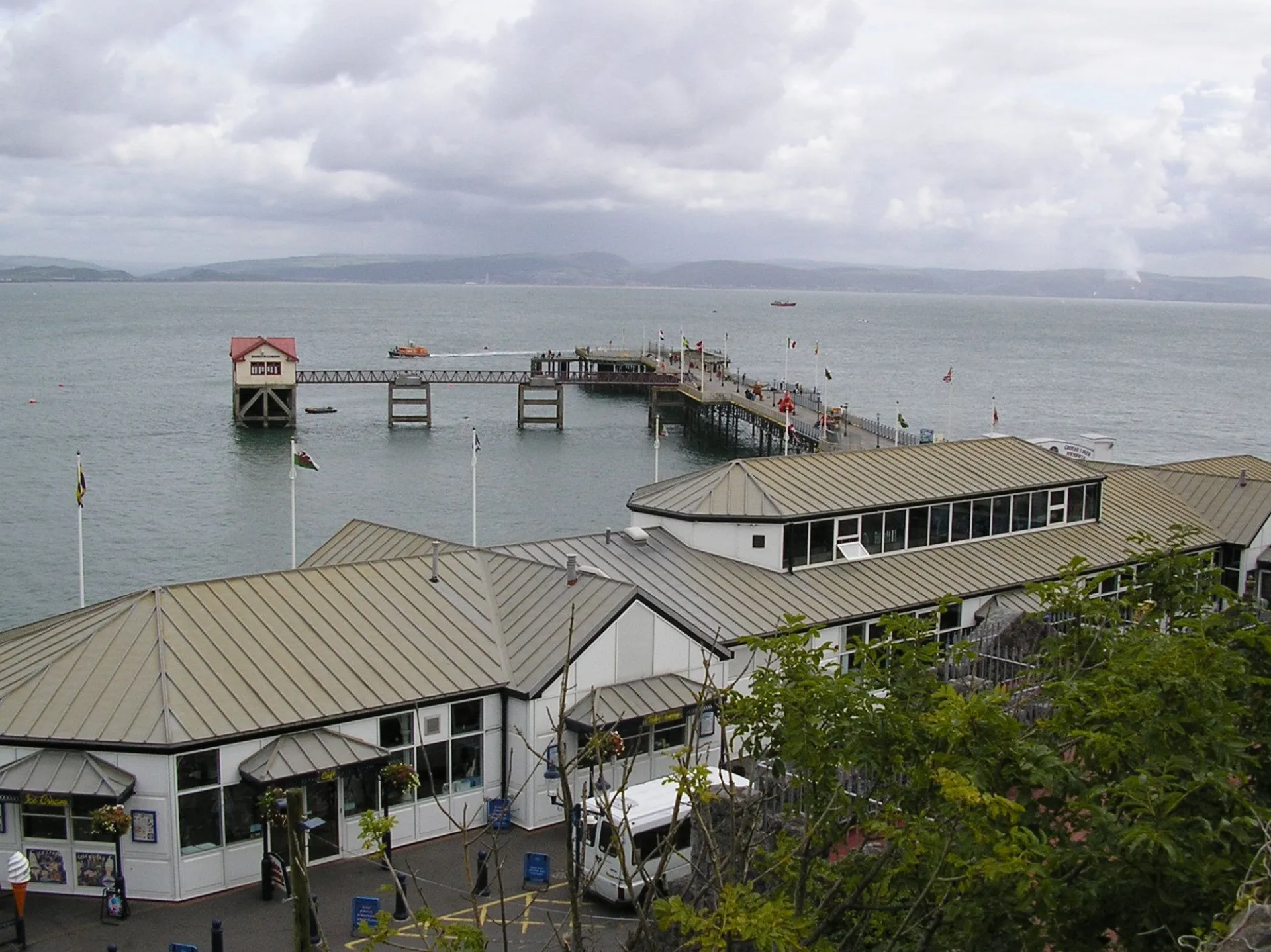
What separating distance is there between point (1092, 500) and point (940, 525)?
6.26 metres

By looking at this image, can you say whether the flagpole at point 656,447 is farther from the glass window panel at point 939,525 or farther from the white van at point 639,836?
the white van at point 639,836

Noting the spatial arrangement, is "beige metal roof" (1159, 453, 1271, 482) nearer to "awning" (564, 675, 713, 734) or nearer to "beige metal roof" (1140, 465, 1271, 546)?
"beige metal roof" (1140, 465, 1271, 546)

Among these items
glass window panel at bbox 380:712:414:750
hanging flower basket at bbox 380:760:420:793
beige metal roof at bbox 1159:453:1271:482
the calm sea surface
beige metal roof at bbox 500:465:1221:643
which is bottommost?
the calm sea surface

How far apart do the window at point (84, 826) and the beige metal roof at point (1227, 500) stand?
31.0m

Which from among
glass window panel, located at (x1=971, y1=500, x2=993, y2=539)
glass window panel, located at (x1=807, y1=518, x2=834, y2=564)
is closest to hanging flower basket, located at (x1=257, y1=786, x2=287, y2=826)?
glass window panel, located at (x1=807, y1=518, x2=834, y2=564)

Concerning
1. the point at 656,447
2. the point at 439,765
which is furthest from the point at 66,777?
the point at 656,447

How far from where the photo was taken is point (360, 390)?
411ft

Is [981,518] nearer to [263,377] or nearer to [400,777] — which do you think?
[400,777]

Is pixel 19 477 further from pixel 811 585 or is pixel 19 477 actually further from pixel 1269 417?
pixel 1269 417

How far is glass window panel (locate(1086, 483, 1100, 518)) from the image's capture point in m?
37.4

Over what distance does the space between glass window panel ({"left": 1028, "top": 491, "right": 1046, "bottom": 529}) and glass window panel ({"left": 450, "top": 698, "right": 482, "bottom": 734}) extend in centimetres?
1844

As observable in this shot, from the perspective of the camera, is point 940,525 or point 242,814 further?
point 940,525

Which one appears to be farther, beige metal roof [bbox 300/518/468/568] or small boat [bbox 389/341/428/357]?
small boat [bbox 389/341/428/357]

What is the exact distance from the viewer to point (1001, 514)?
3541 cm
